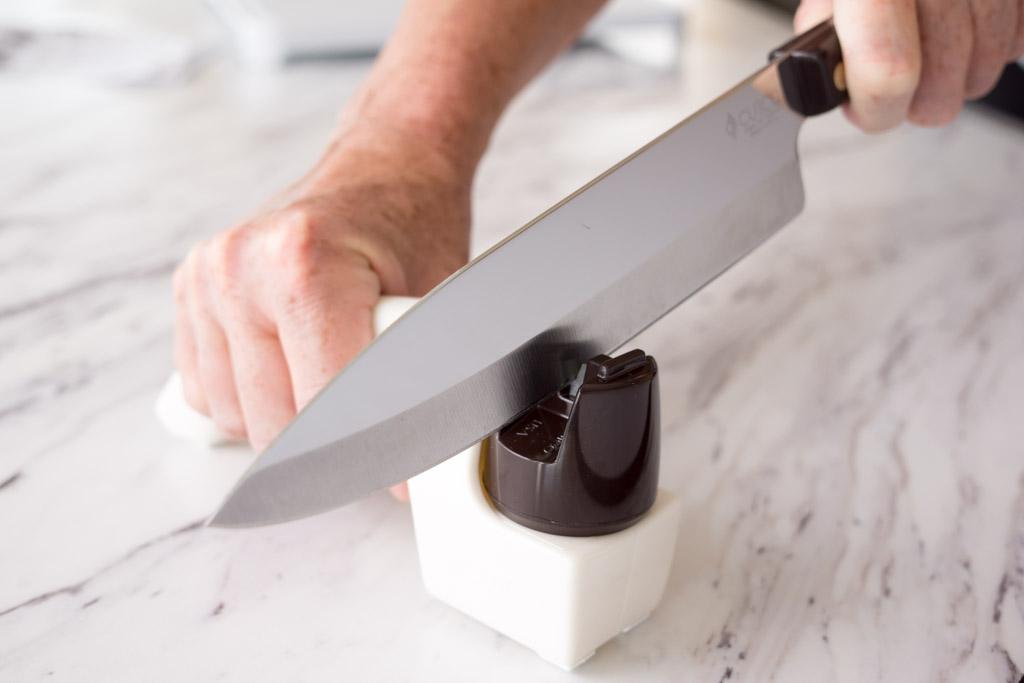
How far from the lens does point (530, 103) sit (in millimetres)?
1568

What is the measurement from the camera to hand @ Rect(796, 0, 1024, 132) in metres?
0.78

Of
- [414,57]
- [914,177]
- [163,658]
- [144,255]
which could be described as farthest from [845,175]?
[163,658]

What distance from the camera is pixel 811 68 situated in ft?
2.57

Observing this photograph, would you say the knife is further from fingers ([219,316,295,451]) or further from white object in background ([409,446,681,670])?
fingers ([219,316,295,451])

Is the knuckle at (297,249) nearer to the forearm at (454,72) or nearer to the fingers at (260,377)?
the fingers at (260,377)

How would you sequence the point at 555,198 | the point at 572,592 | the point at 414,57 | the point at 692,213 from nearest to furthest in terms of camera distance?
the point at 572,592 < the point at 692,213 < the point at 414,57 < the point at 555,198

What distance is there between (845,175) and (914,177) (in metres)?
0.08

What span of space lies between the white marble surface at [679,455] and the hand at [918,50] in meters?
0.22

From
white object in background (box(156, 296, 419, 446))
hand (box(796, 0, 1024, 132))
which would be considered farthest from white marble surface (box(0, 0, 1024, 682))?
hand (box(796, 0, 1024, 132))

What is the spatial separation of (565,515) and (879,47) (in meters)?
0.44

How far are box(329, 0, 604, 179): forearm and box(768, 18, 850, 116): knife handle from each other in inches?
12.1

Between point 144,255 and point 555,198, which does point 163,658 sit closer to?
point 144,255

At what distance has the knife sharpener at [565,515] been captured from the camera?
582mm

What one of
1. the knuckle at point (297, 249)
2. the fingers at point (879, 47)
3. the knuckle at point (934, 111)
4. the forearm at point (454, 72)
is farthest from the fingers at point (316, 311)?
the knuckle at point (934, 111)
